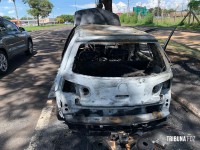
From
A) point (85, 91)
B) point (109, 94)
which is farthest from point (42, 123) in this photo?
point (109, 94)

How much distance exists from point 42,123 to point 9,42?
4829 mm

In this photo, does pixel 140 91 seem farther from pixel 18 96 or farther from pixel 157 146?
pixel 18 96

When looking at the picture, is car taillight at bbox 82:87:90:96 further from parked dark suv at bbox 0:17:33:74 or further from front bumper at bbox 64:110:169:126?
parked dark suv at bbox 0:17:33:74

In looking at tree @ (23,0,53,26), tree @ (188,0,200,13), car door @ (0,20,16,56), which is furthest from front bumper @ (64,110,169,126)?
tree @ (23,0,53,26)

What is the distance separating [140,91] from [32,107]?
2.64 metres

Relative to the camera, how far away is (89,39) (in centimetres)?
361

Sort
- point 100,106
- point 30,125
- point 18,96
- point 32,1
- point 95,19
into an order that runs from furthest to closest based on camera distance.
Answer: point 32,1
point 95,19
point 18,96
point 30,125
point 100,106

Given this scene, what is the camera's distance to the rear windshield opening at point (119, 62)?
409 cm

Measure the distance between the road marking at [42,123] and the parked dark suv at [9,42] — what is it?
3.25 m

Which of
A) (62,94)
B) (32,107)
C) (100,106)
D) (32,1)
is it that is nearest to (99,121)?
(100,106)

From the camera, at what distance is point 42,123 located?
446 centimetres

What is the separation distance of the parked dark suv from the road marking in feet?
10.7

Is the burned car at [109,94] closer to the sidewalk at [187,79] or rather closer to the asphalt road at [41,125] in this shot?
the asphalt road at [41,125]

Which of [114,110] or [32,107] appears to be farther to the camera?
[32,107]
